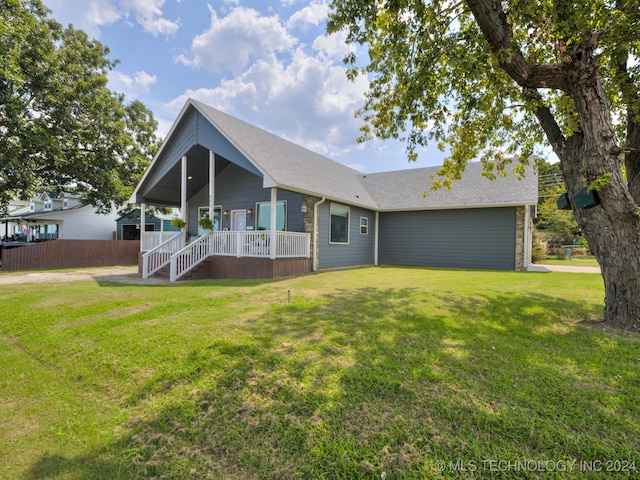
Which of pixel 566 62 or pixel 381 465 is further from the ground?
pixel 566 62

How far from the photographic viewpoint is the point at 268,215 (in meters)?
12.6

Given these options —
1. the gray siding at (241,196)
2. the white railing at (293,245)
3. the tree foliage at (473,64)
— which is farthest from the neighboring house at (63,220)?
the tree foliage at (473,64)

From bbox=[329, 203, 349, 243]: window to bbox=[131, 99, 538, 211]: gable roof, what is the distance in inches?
17.2

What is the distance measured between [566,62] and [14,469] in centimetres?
751

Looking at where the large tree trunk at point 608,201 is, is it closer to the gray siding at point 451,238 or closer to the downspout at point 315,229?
the downspout at point 315,229

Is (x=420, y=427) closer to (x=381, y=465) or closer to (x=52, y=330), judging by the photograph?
(x=381, y=465)

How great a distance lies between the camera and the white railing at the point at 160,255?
1045 cm

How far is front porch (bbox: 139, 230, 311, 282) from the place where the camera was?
9.76 metres

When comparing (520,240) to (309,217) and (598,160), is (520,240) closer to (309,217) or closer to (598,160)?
(309,217)

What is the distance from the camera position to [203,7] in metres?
10.2

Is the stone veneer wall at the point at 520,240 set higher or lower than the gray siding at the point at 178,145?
lower

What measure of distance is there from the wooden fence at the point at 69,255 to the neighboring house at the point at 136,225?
5162 mm

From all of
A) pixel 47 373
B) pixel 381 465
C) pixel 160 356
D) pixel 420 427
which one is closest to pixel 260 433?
pixel 381 465

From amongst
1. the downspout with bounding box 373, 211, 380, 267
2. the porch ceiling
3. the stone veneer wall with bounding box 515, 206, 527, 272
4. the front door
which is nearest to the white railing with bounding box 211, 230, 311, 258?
the front door
